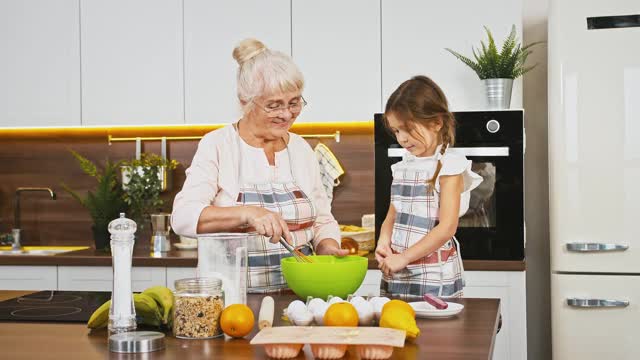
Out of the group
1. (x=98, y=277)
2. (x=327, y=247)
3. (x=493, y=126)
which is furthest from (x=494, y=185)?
(x=98, y=277)

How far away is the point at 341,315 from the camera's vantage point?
1.40 m

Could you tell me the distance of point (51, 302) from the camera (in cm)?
192

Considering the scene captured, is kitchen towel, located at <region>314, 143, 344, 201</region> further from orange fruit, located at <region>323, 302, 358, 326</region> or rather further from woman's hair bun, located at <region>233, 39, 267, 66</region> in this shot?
orange fruit, located at <region>323, 302, 358, 326</region>

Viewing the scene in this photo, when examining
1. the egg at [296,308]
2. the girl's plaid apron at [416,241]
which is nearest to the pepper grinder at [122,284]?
the egg at [296,308]

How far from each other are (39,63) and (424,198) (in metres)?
2.11

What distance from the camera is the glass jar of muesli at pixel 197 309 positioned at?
4.64 ft

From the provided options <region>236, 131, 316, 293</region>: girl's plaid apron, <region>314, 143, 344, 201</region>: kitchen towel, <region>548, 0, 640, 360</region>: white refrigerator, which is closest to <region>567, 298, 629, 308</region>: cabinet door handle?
<region>548, 0, 640, 360</region>: white refrigerator

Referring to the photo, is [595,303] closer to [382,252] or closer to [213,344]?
[382,252]

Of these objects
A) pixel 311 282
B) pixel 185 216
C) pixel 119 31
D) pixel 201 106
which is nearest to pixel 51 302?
Answer: pixel 185 216

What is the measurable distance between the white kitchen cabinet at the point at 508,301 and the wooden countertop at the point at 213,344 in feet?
4.77

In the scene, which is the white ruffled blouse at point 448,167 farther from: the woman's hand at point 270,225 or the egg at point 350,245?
the egg at point 350,245

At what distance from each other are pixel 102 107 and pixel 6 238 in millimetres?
873

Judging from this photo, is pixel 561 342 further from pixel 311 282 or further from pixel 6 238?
pixel 6 238

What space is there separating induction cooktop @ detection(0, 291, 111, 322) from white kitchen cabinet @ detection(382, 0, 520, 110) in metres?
1.73
